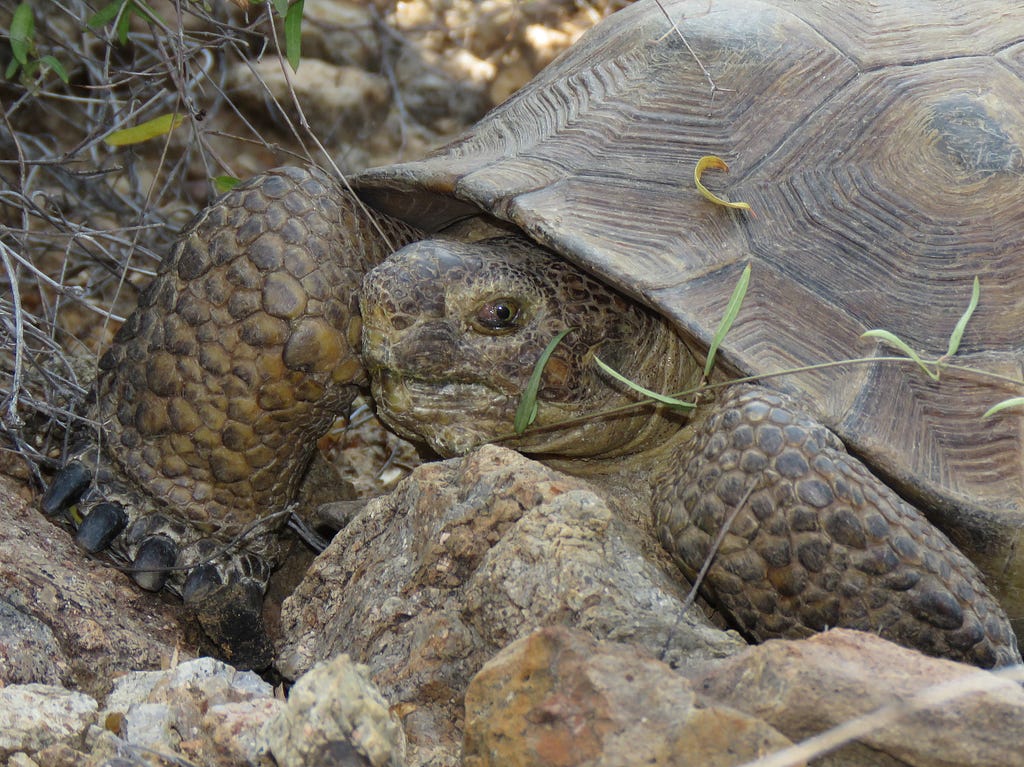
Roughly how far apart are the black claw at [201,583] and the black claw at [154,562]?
61mm

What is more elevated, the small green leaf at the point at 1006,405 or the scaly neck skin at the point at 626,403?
the small green leaf at the point at 1006,405

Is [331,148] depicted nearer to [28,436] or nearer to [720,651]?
[28,436]

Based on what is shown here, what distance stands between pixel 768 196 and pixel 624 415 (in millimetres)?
637

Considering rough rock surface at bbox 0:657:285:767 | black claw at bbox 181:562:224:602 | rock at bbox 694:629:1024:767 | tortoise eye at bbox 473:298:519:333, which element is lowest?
black claw at bbox 181:562:224:602

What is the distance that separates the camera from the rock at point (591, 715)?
53.1 inches

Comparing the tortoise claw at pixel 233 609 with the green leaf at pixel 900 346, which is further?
the tortoise claw at pixel 233 609

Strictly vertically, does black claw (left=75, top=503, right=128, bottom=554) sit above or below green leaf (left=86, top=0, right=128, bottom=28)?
below

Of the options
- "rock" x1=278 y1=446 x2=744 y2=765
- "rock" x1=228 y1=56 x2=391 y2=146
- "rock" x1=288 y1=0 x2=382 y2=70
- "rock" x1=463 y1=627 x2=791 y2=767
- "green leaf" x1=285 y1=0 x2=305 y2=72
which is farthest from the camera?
"rock" x1=288 y1=0 x2=382 y2=70

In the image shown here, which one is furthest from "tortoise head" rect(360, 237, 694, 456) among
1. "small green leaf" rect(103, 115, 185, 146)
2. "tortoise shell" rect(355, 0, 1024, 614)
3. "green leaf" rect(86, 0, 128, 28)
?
"green leaf" rect(86, 0, 128, 28)

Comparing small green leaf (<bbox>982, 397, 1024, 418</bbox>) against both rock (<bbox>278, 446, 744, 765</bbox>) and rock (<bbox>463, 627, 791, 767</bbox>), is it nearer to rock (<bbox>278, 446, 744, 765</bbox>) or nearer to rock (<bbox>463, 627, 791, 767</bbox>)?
rock (<bbox>278, 446, 744, 765</bbox>)

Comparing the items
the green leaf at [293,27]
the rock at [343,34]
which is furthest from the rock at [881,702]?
the rock at [343,34]

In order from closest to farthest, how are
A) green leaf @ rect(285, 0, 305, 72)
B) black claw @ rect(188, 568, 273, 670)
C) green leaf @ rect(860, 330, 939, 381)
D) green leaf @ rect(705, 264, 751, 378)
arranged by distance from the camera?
green leaf @ rect(860, 330, 939, 381) → green leaf @ rect(705, 264, 751, 378) → black claw @ rect(188, 568, 273, 670) → green leaf @ rect(285, 0, 305, 72)

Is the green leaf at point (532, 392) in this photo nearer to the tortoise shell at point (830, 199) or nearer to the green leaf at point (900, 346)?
the tortoise shell at point (830, 199)

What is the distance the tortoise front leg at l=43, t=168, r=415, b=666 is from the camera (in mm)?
2748
